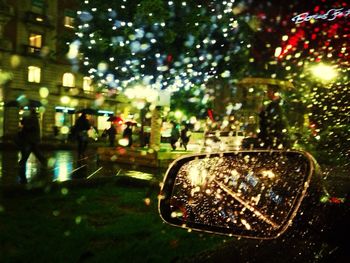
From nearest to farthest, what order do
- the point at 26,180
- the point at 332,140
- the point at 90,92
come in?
the point at 332,140
the point at 26,180
the point at 90,92

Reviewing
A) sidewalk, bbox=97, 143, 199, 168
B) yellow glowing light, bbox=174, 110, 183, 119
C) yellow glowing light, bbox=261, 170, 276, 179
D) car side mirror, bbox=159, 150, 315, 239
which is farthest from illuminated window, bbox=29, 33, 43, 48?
yellow glowing light, bbox=261, 170, 276, 179

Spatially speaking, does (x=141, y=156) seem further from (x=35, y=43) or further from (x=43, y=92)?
(x=35, y=43)

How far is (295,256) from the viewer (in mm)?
Result: 1590

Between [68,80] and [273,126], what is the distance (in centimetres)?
3276

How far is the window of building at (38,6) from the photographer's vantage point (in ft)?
115

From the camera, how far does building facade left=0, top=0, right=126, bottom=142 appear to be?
3269 cm

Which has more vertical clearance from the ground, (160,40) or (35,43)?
(35,43)

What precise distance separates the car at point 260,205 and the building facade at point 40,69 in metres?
29.4

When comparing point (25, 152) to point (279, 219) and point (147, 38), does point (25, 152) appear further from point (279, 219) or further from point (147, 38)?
point (279, 219)

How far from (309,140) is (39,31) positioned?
106 feet

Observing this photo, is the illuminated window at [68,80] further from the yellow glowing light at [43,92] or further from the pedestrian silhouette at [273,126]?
the pedestrian silhouette at [273,126]

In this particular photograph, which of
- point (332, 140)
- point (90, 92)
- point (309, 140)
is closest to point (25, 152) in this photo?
point (309, 140)

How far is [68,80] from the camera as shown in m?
39.4

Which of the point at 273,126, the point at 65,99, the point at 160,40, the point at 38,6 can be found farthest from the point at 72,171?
the point at 65,99
